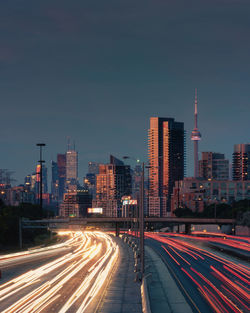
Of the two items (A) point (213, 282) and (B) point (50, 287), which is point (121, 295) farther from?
(A) point (213, 282)

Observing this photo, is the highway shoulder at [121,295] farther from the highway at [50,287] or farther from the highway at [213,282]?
the highway at [213,282]

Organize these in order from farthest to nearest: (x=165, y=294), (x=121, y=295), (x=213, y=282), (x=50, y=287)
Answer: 1. (x=213, y=282)
2. (x=50, y=287)
3. (x=165, y=294)
4. (x=121, y=295)

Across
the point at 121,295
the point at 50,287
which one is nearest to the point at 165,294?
the point at 121,295

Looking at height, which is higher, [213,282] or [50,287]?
[50,287]

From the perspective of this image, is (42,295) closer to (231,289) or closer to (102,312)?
(102,312)

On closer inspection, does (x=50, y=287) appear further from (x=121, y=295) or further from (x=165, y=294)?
(x=165, y=294)

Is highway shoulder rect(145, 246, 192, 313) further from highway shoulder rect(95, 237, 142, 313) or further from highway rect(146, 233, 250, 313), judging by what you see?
highway shoulder rect(95, 237, 142, 313)

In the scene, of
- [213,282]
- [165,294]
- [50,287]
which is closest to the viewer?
[165,294]

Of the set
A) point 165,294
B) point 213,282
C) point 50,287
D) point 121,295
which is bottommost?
point 213,282

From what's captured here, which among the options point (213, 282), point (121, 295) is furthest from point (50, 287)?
point (213, 282)

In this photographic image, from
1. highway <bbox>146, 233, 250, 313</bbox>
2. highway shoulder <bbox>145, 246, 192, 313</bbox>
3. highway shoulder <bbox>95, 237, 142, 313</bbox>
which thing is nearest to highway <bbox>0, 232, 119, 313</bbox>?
highway shoulder <bbox>95, 237, 142, 313</bbox>

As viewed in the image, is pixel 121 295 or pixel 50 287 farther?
pixel 50 287

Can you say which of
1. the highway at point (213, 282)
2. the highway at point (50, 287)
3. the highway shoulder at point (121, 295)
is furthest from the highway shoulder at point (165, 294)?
the highway at point (50, 287)

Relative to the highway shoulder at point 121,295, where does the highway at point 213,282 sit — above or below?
below
